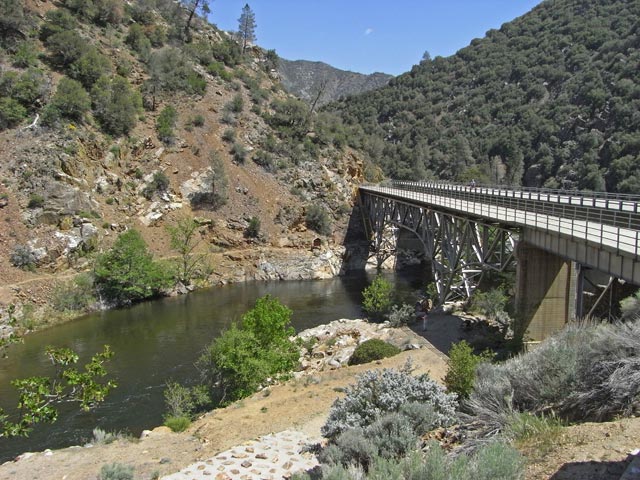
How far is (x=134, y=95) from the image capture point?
50.9 m

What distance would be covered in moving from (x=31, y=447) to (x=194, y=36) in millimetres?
66821

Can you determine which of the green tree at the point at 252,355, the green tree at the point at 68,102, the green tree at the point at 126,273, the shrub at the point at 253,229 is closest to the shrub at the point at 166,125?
the green tree at the point at 68,102

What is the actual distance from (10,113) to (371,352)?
3620 cm

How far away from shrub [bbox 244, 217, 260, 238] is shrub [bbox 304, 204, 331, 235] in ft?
19.8

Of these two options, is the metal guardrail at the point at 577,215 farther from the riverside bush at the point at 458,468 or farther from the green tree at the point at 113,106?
the green tree at the point at 113,106

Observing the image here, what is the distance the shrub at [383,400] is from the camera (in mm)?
9414

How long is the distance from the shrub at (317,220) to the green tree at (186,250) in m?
12.6

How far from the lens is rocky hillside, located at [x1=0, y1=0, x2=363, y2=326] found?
36.9 m

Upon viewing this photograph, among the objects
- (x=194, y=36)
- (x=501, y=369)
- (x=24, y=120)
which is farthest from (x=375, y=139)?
(x=501, y=369)

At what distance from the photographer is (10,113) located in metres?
39.2

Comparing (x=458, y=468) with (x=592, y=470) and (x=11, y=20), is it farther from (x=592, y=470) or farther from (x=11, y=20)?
(x=11, y=20)

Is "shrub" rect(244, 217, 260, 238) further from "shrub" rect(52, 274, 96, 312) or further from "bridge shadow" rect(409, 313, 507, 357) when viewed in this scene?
"bridge shadow" rect(409, 313, 507, 357)

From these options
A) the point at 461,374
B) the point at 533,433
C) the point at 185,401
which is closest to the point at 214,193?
the point at 185,401

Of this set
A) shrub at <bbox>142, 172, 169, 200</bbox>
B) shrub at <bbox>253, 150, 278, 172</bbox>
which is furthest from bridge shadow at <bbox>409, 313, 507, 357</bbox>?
shrub at <bbox>253, 150, 278, 172</bbox>
